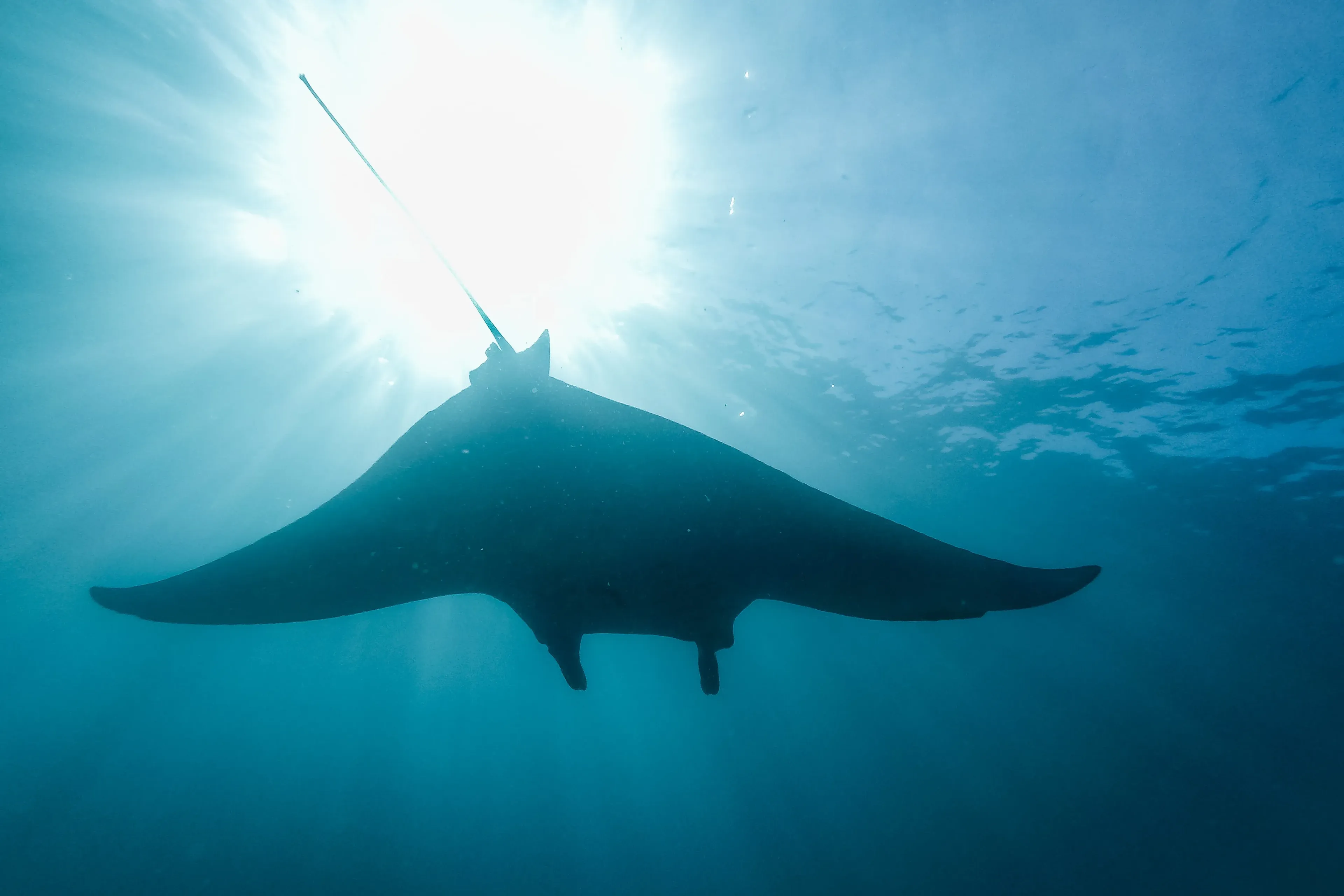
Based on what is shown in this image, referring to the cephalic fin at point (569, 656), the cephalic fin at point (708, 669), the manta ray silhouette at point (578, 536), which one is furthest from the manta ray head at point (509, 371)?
the cephalic fin at point (708, 669)

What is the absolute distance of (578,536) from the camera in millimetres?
3758

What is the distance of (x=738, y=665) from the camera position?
38.2 meters

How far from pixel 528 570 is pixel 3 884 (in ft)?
123

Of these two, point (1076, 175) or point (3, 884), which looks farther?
point (3, 884)

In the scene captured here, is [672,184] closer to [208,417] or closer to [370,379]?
[370,379]

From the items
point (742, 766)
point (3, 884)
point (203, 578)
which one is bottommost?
point (3, 884)

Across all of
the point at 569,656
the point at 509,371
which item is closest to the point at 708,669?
the point at 569,656

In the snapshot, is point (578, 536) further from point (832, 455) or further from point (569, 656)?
point (832, 455)

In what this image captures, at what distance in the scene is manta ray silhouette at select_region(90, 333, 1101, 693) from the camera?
337 centimetres

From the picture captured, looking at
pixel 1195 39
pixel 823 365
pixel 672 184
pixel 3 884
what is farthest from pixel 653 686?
pixel 1195 39

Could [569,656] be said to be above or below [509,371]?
below

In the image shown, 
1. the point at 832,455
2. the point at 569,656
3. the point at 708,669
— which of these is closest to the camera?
the point at 569,656

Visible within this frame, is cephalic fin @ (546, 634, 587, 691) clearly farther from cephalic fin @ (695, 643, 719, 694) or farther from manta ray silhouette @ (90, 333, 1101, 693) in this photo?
cephalic fin @ (695, 643, 719, 694)

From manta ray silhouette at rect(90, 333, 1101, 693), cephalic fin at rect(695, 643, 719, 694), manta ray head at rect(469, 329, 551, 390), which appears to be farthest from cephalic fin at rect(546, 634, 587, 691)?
manta ray head at rect(469, 329, 551, 390)
